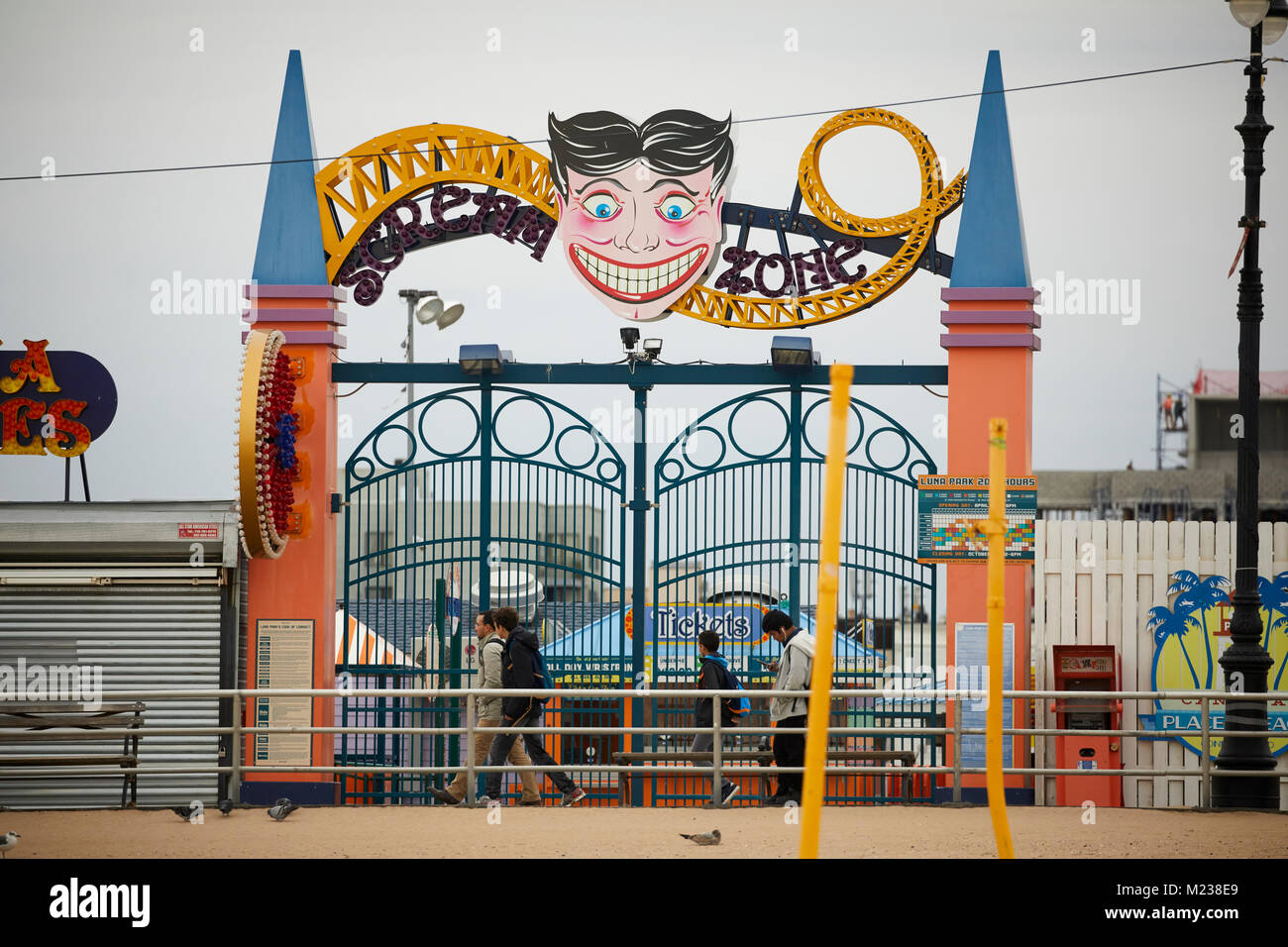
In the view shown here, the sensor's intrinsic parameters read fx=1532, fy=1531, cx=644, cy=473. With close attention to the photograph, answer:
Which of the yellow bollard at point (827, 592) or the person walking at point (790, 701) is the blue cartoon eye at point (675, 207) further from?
the yellow bollard at point (827, 592)

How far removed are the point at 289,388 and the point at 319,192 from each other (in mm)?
2020

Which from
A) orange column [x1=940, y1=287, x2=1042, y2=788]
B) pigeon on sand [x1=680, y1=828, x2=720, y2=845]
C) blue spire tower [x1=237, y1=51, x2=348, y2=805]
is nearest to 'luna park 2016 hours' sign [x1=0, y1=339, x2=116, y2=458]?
blue spire tower [x1=237, y1=51, x2=348, y2=805]

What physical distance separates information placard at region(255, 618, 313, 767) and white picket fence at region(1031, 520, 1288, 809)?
6.71 meters

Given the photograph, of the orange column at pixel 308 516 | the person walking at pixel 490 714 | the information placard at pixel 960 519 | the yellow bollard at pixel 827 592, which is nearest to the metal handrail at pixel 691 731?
the person walking at pixel 490 714

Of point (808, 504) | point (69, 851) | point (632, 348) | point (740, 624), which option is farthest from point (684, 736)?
point (69, 851)

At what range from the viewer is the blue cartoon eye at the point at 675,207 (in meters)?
14.5

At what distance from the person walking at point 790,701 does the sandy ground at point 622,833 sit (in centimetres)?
46

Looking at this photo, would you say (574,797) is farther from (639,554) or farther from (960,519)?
(960,519)

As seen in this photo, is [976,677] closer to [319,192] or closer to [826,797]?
[826,797]

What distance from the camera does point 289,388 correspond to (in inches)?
560

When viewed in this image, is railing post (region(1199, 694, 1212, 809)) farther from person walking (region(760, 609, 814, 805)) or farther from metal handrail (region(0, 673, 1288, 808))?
person walking (region(760, 609, 814, 805))

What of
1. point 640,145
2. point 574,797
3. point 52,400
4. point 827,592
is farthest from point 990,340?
point 52,400

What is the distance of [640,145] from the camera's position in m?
14.6

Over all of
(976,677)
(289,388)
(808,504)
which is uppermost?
(289,388)
